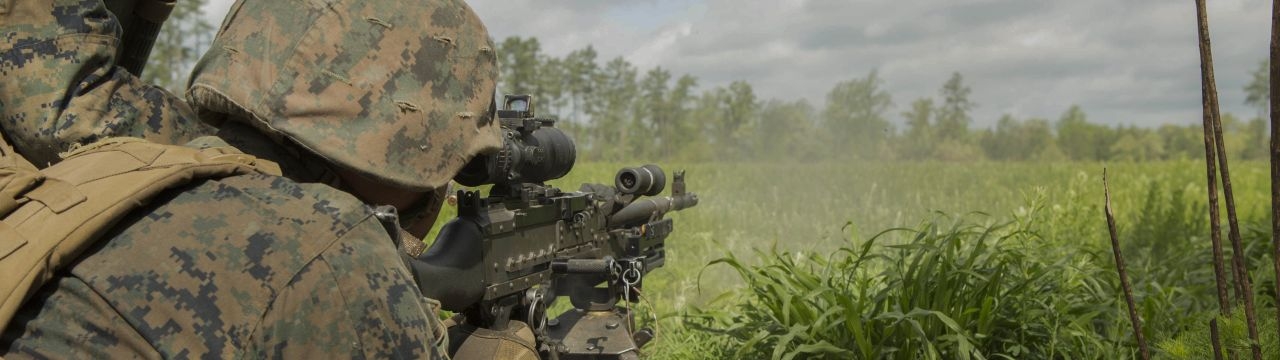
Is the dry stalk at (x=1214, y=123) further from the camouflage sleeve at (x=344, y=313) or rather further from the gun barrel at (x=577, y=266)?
the gun barrel at (x=577, y=266)

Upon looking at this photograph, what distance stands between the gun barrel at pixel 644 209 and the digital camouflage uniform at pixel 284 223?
6.39 ft

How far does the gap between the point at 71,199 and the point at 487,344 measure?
1812 millimetres

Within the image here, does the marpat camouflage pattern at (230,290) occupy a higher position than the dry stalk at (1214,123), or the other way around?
the dry stalk at (1214,123)

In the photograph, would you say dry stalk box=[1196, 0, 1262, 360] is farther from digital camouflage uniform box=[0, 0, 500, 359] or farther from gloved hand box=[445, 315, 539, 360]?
gloved hand box=[445, 315, 539, 360]

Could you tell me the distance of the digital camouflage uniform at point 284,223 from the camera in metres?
1.40

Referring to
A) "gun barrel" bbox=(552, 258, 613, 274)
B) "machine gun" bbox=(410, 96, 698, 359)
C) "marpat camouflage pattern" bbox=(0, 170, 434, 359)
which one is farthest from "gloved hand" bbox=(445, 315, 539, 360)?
"marpat camouflage pattern" bbox=(0, 170, 434, 359)

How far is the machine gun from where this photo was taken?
2936mm

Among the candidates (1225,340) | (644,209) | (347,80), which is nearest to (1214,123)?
(1225,340)

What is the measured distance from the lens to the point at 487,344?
3.12 m

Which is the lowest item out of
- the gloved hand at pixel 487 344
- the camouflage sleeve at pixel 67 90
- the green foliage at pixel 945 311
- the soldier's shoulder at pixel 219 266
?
the gloved hand at pixel 487 344

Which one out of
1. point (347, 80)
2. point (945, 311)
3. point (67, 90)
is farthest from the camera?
point (945, 311)

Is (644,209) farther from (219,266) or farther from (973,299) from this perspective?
(219,266)

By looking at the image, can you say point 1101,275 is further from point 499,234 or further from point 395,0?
point 395,0

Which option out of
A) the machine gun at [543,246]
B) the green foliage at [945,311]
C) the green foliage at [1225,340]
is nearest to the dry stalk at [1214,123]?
the green foliage at [1225,340]
